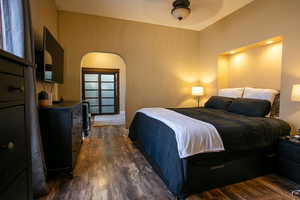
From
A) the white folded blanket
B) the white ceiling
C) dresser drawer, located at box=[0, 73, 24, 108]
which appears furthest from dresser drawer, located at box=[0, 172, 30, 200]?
the white ceiling

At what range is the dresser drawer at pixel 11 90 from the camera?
0.69m

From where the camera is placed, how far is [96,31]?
13.1ft

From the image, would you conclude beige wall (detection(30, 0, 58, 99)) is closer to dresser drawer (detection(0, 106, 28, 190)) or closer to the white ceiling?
the white ceiling

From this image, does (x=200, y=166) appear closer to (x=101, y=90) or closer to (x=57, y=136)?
(x=57, y=136)

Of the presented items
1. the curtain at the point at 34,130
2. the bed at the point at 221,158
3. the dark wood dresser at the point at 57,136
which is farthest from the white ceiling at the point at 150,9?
the dark wood dresser at the point at 57,136

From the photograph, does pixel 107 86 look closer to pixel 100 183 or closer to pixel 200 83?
pixel 200 83

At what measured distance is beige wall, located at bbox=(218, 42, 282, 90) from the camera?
9.99ft

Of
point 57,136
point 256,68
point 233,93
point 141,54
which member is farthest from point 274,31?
point 57,136

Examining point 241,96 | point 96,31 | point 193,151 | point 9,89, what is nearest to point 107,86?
point 96,31

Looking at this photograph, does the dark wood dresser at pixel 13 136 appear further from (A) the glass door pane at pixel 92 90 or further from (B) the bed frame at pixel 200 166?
(A) the glass door pane at pixel 92 90

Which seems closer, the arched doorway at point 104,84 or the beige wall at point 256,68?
the beige wall at point 256,68

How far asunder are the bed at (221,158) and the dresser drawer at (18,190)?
125 centimetres

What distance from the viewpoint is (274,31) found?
282 centimetres

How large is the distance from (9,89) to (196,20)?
14.3ft
